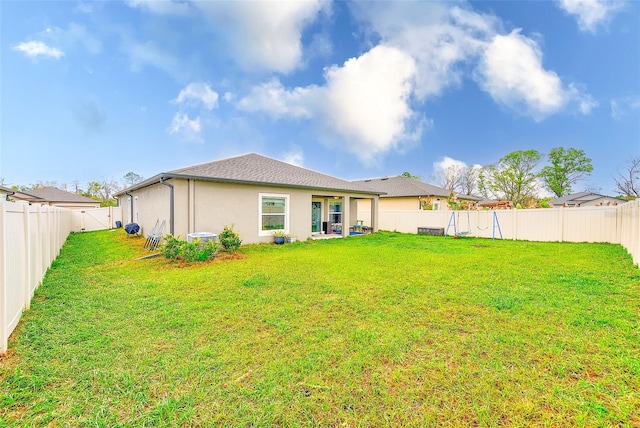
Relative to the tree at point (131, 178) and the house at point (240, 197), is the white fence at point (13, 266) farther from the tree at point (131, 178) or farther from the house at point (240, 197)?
the tree at point (131, 178)

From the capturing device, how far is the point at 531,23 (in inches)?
472

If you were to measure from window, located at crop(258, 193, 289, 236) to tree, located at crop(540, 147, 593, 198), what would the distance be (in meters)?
38.3

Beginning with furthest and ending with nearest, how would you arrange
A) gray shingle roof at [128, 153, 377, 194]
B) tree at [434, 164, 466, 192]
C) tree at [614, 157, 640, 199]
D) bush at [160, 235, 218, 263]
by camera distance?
tree at [434, 164, 466, 192] → tree at [614, 157, 640, 199] → gray shingle roof at [128, 153, 377, 194] → bush at [160, 235, 218, 263]

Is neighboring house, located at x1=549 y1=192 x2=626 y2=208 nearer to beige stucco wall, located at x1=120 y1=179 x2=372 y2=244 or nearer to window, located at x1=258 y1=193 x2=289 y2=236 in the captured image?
beige stucco wall, located at x1=120 y1=179 x2=372 y2=244

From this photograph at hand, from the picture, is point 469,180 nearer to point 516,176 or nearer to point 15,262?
point 516,176

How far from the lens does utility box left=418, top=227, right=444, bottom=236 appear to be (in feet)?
55.2

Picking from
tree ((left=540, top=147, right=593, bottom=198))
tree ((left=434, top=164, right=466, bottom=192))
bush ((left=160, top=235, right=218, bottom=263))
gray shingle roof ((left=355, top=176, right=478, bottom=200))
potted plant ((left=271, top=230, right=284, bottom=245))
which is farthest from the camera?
tree ((left=434, top=164, right=466, bottom=192))

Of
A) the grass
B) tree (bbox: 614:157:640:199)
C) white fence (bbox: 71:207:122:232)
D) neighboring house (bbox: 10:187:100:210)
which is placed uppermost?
tree (bbox: 614:157:640:199)

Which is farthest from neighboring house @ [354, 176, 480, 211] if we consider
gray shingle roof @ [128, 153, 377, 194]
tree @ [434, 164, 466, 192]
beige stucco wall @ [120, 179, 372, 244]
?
tree @ [434, 164, 466, 192]

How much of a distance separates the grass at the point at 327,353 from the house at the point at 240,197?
4258mm

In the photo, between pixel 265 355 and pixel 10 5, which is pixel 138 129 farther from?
pixel 265 355

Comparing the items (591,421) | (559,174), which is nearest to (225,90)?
(591,421)

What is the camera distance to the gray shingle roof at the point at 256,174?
9.84 metres

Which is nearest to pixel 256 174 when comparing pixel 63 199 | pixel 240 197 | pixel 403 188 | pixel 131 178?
pixel 240 197
